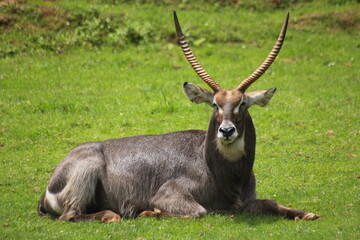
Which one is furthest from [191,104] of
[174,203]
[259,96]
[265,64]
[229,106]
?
[229,106]

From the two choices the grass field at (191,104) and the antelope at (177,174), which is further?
the antelope at (177,174)

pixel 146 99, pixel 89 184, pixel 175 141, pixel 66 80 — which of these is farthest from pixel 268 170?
pixel 66 80

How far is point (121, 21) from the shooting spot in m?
23.1

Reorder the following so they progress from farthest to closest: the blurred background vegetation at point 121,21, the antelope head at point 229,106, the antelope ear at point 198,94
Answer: the blurred background vegetation at point 121,21
the antelope ear at point 198,94
the antelope head at point 229,106

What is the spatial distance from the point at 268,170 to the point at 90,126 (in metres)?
5.04

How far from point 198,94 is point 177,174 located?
131cm

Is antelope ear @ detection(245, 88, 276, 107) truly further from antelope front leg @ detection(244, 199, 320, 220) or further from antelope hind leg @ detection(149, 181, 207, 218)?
antelope hind leg @ detection(149, 181, 207, 218)

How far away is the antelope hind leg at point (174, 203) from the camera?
9562 mm

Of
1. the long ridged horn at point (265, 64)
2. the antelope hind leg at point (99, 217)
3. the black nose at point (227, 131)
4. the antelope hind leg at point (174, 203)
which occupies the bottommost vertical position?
the antelope hind leg at point (99, 217)

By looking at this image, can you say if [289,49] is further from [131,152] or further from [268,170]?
[131,152]

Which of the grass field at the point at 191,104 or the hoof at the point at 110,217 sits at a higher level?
the grass field at the point at 191,104

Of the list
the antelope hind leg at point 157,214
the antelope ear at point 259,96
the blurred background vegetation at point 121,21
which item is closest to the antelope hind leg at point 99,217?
the antelope hind leg at point 157,214

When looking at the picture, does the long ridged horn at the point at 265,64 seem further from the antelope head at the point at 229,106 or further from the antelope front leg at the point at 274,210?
the antelope front leg at the point at 274,210

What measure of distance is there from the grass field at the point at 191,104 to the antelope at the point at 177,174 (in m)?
0.33
